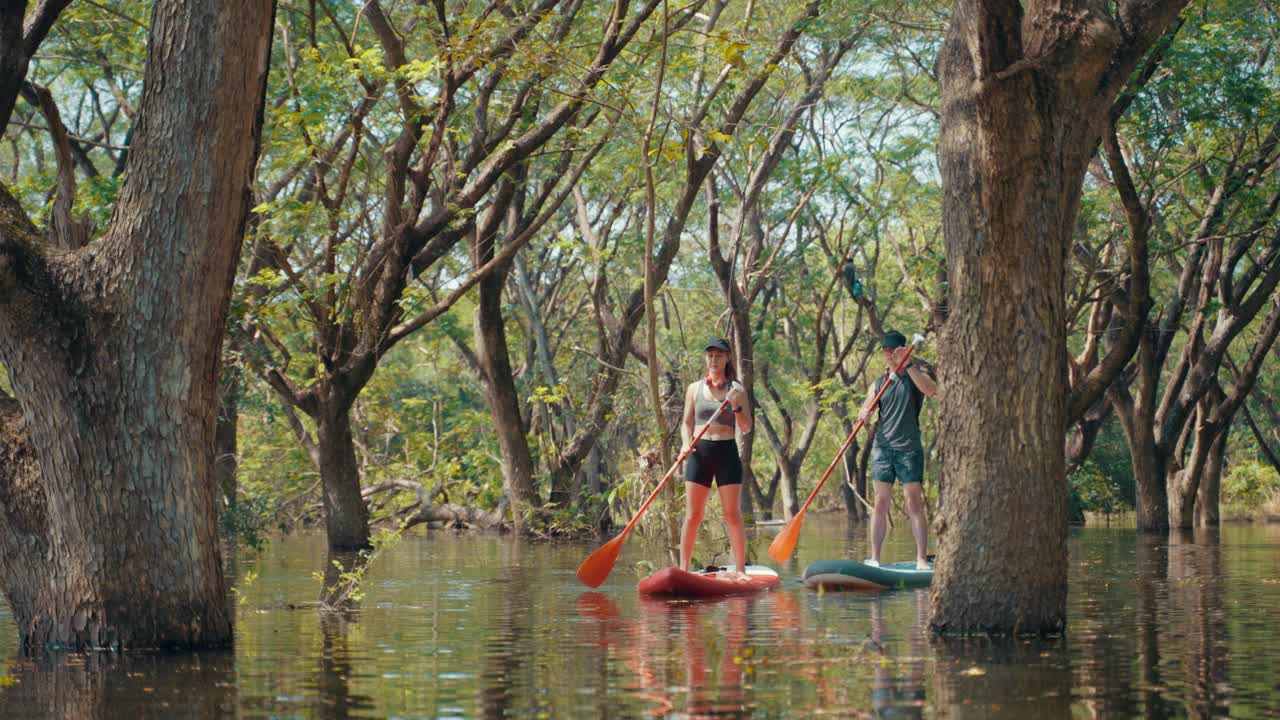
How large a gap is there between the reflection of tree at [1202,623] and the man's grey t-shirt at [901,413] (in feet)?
7.79

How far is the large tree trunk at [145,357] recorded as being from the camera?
7.82m

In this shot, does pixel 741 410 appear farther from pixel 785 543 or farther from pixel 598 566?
pixel 785 543

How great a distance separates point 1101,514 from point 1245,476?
7.65 metres

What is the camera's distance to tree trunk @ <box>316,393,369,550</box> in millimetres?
19484

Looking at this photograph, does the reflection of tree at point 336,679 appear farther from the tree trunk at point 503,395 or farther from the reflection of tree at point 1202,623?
the tree trunk at point 503,395

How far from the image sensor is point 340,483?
20.1 m

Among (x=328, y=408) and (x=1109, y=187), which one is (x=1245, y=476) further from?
(x=328, y=408)

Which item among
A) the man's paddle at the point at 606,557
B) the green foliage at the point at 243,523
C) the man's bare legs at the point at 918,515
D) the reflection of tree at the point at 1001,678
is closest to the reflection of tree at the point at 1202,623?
the reflection of tree at the point at 1001,678

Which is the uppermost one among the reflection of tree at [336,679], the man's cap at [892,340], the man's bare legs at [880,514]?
the man's cap at [892,340]

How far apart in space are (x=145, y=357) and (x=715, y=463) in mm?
5358

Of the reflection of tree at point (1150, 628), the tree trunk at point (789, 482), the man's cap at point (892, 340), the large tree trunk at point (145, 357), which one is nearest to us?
the reflection of tree at point (1150, 628)

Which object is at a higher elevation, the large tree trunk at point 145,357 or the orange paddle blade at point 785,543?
the large tree trunk at point 145,357

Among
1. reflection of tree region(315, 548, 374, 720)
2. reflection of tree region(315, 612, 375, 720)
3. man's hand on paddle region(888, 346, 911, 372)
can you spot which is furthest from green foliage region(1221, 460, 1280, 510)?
reflection of tree region(315, 612, 375, 720)

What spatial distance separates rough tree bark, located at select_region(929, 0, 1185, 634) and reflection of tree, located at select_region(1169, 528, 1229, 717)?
0.90 metres
